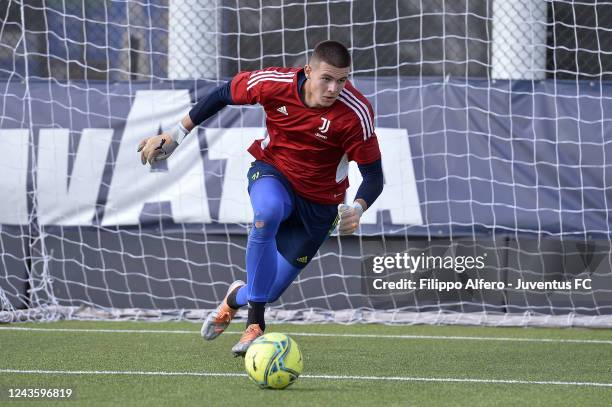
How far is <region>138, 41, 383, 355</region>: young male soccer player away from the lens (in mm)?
6113


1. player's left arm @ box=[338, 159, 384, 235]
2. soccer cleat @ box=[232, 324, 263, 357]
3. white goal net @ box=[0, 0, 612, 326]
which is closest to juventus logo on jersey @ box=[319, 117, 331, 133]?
player's left arm @ box=[338, 159, 384, 235]

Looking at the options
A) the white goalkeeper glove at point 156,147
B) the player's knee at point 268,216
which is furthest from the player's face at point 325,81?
the white goalkeeper glove at point 156,147

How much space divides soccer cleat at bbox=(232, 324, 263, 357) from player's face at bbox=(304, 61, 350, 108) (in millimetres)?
1360

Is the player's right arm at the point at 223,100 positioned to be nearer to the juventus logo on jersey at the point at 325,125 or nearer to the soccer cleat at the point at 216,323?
the juventus logo on jersey at the point at 325,125

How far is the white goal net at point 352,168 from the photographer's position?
9164 millimetres

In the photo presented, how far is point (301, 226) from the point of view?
21.7ft

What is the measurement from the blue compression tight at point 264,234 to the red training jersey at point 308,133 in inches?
8.4

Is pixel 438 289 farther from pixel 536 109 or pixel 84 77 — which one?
pixel 84 77

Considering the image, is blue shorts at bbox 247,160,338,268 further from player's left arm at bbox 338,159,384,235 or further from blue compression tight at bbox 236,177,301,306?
player's left arm at bbox 338,159,384,235

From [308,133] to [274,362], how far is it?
5.52 feet

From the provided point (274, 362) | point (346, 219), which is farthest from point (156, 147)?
point (274, 362)

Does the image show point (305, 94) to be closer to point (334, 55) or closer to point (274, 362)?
point (334, 55)

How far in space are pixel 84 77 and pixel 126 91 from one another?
547 mm

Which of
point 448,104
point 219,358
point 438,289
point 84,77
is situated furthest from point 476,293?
point 84,77
